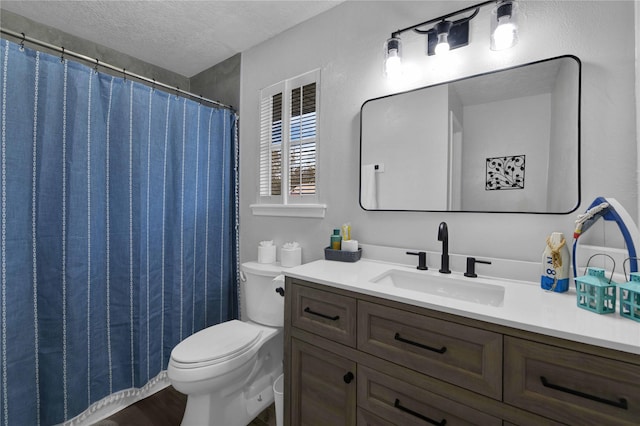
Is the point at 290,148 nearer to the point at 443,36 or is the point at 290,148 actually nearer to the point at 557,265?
the point at 443,36

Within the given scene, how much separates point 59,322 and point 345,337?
1537 mm

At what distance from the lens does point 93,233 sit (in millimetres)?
1578

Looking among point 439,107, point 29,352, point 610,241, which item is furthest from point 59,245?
point 610,241

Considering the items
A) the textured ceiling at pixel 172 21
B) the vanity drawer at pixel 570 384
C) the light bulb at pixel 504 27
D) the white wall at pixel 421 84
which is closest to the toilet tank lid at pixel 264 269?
the white wall at pixel 421 84

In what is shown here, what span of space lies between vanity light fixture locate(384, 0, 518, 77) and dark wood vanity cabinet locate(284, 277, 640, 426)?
3.74ft

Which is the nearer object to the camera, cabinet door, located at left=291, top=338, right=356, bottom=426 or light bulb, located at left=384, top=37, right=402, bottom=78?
cabinet door, located at left=291, top=338, right=356, bottom=426

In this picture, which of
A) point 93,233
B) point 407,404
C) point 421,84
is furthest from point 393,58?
point 93,233

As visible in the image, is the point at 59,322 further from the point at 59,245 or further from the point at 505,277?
the point at 505,277

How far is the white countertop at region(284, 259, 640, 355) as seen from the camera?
2.16ft

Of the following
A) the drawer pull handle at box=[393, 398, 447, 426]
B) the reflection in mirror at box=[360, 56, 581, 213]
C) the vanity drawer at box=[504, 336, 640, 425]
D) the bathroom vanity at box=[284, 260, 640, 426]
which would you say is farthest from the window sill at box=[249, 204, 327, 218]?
the vanity drawer at box=[504, 336, 640, 425]

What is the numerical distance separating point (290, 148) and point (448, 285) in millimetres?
1315

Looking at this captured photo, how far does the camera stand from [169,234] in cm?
192

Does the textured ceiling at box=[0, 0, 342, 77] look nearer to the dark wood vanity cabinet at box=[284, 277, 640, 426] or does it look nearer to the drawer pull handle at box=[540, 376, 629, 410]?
the dark wood vanity cabinet at box=[284, 277, 640, 426]

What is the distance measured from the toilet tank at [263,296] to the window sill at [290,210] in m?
0.39
